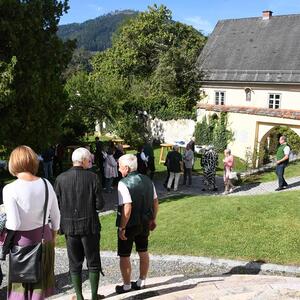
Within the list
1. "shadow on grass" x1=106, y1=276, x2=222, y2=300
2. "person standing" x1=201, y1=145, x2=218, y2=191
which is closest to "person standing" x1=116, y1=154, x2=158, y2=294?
"shadow on grass" x1=106, y1=276, x2=222, y2=300

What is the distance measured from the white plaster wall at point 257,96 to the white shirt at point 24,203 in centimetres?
3589

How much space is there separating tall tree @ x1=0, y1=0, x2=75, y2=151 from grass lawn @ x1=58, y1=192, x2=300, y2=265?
137 inches

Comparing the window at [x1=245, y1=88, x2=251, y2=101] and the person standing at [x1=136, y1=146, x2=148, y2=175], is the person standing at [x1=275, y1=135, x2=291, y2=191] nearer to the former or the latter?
the person standing at [x1=136, y1=146, x2=148, y2=175]

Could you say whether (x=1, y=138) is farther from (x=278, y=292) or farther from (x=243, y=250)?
(x=278, y=292)

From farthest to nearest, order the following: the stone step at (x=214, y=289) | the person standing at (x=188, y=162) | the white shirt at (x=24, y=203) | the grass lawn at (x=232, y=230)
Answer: the person standing at (x=188, y=162) → the grass lawn at (x=232, y=230) → the stone step at (x=214, y=289) → the white shirt at (x=24, y=203)

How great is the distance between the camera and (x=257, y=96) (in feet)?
135

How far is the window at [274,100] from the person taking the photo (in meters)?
39.5

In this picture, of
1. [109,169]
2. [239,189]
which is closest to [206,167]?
[239,189]

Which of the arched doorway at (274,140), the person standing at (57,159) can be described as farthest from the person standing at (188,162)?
the arched doorway at (274,140)

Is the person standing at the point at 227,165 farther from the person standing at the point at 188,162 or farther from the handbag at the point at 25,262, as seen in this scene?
the handbag at the point at 25,262

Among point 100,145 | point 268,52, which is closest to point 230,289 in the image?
point 100,145

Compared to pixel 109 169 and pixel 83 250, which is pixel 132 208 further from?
pixel 109 169

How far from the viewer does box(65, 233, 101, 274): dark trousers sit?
230 inches

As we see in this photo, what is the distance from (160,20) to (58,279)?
160 feet
